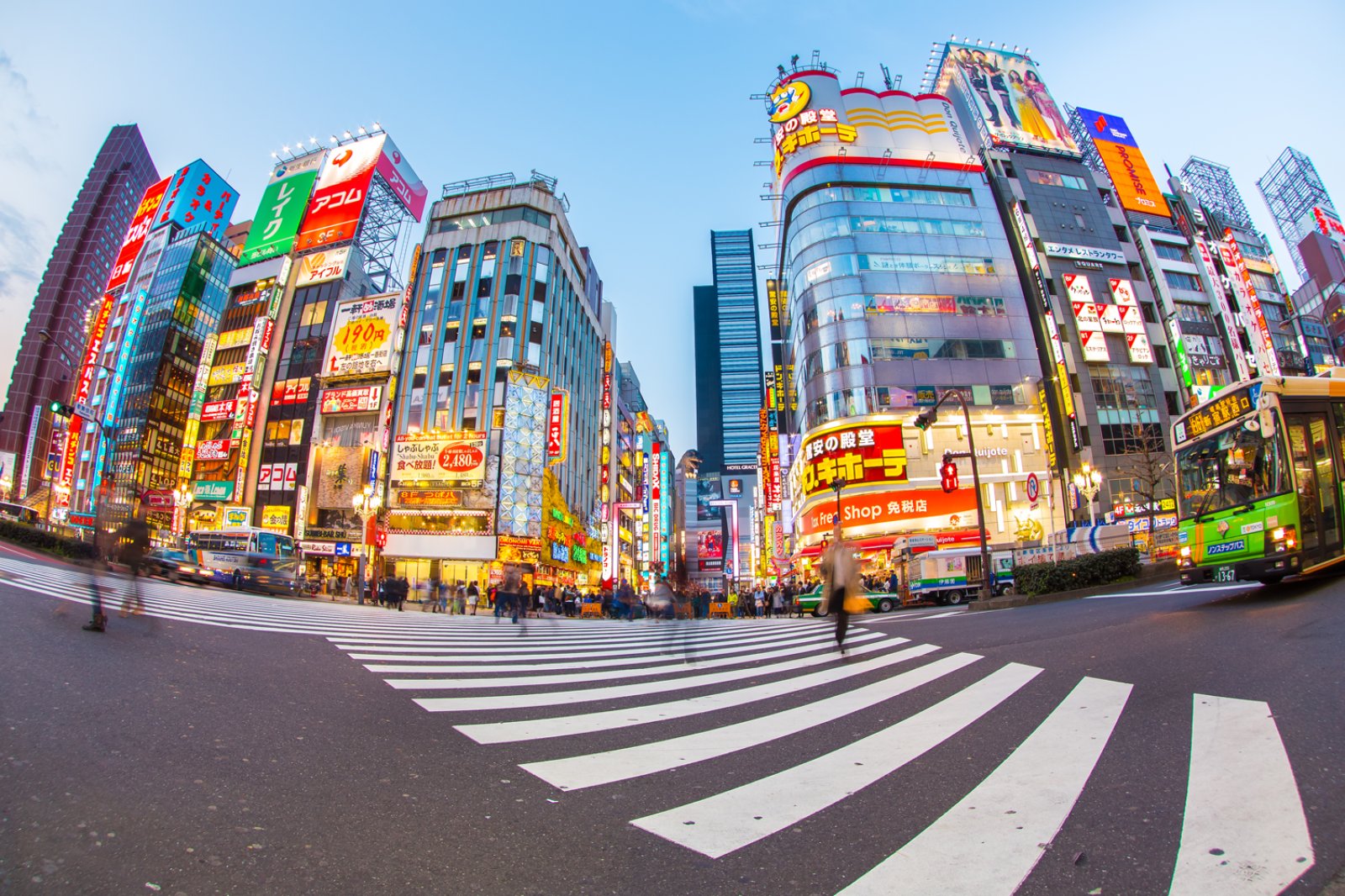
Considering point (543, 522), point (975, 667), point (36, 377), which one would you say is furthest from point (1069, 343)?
point (36, 377)

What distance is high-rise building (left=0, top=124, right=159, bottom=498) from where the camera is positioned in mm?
82750

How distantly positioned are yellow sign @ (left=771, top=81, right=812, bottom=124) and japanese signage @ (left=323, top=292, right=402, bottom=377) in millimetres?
36012

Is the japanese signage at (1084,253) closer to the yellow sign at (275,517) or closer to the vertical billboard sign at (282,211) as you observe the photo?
the yellow sign at (275,517)

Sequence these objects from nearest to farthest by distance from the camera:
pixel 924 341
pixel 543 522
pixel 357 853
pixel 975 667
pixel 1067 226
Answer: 1. pixel 357 853
2. pixel 975 667
3. pixel 543 522
4. pixel 924 341
5. pixel 1067 226

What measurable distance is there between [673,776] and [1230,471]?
10795mm

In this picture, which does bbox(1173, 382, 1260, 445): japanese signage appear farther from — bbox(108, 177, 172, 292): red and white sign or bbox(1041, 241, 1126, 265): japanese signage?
bbox(108, 177, 172, 292): red and white sign

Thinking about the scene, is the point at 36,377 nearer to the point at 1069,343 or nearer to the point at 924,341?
the point at 924,341

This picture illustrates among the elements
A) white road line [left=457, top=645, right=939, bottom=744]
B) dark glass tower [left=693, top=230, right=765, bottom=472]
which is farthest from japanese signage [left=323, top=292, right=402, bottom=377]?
dark glass tower [left=693, top=230, right=765, bottom=472]

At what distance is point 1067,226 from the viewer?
1834 inches

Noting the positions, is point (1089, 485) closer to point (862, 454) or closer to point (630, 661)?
point (862, 454)

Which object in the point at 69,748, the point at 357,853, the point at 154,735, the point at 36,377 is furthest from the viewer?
the point at 36,377

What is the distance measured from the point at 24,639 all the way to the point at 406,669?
3.28m

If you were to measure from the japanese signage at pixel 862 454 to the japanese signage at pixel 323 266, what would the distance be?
132 feet

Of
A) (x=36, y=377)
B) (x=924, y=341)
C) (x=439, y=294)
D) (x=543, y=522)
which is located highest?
(x=36, y=377)
